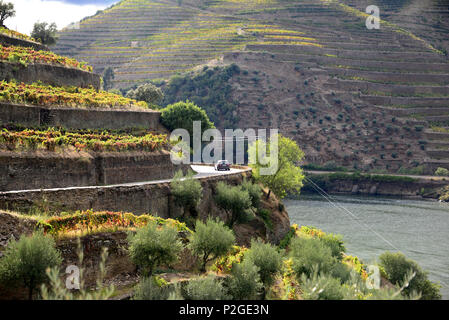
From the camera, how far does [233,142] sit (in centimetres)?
11644

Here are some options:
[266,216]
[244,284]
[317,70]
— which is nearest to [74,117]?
[244,284]

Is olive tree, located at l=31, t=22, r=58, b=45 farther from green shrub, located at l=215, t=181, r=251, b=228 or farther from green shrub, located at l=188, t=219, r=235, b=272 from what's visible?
green shrub, located at l=188, t=219, r=235, b=272

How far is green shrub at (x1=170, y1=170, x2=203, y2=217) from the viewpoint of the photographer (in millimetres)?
35750

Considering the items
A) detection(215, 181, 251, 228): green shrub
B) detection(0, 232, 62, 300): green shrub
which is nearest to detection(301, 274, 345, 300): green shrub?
detection(0, 232, 62, 300): green shrub

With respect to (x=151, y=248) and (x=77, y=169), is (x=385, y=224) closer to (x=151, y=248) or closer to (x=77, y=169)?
(x=77, y=169)

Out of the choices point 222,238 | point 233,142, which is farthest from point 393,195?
point 222,238

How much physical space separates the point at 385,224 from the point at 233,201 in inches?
1742

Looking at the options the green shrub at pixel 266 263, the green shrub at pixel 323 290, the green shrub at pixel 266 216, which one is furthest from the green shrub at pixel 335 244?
the green shrub at pixel 323 290

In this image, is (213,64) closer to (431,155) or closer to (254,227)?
(431,155)

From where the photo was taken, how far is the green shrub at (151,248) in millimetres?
21984

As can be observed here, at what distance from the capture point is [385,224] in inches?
3039

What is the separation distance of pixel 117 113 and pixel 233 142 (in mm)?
75140

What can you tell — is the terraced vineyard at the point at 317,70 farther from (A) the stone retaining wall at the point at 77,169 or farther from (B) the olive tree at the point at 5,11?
(A) the stone retaining wall at the point at 77,169

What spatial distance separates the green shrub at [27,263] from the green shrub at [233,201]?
2450cm
